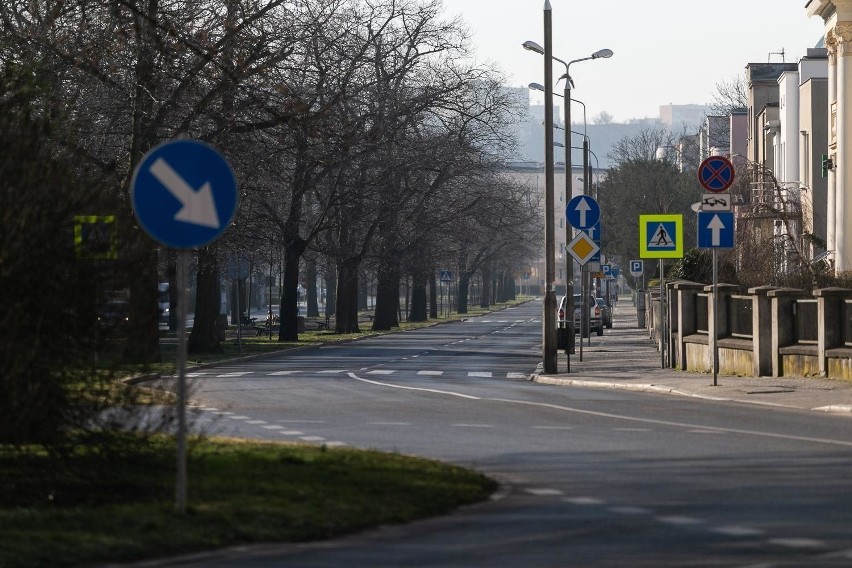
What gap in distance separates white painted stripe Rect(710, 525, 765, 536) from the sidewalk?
11008 millimetres

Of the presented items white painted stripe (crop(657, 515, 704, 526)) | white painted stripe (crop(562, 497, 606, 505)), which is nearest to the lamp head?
white painted stripe (crop(562, 497, 606, 505))

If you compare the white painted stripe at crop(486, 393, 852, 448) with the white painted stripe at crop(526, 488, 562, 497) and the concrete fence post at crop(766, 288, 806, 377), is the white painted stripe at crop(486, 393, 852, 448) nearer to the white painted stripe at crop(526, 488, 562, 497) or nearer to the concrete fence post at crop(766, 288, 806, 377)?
the white painted stripe at crop(526, 488, 562, 497)

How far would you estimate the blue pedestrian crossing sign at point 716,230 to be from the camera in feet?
84.9

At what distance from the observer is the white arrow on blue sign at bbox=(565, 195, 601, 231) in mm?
33344

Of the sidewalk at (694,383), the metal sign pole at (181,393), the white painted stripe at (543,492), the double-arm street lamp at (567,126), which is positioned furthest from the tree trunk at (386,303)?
the metal sign pole at (181,393)

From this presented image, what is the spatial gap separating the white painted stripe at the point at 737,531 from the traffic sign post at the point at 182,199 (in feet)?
11.1

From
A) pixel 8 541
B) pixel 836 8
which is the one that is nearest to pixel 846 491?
pixel 8 541

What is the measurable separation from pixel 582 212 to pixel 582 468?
19.9m

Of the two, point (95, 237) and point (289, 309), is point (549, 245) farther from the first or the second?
point (289, 309)

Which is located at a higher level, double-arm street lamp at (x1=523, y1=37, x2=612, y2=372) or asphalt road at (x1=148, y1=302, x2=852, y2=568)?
double-arm street lamp at (x1=523, y1=37, x2=612, y2=372)

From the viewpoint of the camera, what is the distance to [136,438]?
11180 mm

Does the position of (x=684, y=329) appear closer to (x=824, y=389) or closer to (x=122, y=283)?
(x=824, y=389)

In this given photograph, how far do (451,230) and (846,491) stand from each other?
56076 mm

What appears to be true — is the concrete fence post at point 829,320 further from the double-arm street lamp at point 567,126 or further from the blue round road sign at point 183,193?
the blue round road sign at point 183,193
